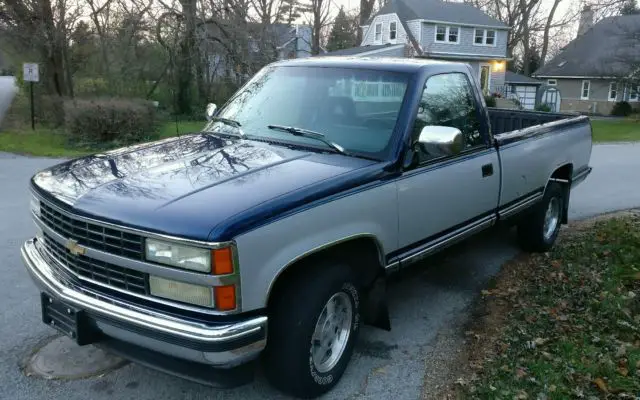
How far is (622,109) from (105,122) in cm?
3865

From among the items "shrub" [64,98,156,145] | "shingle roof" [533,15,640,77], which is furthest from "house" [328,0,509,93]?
"shrub" [64,98,156,145]

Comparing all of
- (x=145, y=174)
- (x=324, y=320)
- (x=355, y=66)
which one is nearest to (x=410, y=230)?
(x=324, y=320)

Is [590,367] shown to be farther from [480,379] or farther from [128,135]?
[128,135]

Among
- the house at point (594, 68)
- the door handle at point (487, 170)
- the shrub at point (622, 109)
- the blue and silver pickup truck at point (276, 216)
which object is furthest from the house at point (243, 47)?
the shrub at point (622, 109)

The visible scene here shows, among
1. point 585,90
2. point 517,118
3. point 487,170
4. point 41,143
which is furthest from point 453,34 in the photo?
point 487,170

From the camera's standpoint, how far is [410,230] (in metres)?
4.14

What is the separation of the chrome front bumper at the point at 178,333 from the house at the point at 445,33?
36.9 m

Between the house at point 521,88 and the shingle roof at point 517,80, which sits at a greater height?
the shingle roof at point 517,80

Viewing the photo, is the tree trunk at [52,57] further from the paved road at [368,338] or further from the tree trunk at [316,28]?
the tree trunk at [316,28]

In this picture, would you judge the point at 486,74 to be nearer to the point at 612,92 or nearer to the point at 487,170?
the point at 612,92

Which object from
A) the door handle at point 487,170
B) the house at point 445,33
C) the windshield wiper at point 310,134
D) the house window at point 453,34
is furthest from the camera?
the house window at point 453,34

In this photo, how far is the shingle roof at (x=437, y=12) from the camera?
41.3 metres

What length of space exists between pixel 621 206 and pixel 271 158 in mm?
7401

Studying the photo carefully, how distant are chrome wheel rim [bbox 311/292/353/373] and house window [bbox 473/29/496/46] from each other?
43.1 meters
